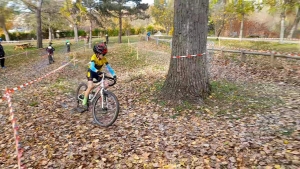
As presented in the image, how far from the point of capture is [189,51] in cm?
630

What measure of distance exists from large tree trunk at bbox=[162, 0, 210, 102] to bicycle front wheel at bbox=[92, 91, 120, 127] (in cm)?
190

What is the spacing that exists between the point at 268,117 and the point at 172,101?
263 centimetres

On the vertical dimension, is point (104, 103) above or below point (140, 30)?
below

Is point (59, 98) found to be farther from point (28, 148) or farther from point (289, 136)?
point (289, 136)

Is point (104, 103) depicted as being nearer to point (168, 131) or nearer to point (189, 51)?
point (168, 131)

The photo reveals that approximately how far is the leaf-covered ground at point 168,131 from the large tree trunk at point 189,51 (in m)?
0.42

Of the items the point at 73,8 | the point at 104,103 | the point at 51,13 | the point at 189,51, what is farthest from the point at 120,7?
the point at 104,103

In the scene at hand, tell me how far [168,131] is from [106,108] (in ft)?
5.81

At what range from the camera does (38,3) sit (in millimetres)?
27469

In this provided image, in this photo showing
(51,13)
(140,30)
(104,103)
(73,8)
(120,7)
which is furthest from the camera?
(140,30)

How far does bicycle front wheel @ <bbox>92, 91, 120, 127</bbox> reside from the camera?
5.47 meters

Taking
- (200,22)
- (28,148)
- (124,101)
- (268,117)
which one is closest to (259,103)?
(268,117)

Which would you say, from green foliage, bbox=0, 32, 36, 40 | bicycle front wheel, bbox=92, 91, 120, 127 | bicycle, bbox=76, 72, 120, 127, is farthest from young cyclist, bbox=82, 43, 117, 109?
green foliage, bbox=0, 32, 36, 40

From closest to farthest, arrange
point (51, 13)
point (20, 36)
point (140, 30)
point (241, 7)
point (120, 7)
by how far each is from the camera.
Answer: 1. point (241, 7)
2. point (51, 13)
3. point (120, 7)
4. point (20, 36)
5. point (140, 30)
